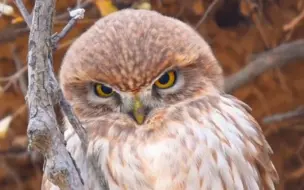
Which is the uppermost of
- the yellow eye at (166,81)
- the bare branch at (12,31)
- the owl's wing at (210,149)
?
the bare branch at (12,31)

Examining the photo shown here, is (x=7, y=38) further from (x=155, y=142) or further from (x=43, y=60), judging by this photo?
(x=43, y=60)

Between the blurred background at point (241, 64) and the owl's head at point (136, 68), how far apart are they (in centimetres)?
80

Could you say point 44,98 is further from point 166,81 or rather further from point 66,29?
point 166,81

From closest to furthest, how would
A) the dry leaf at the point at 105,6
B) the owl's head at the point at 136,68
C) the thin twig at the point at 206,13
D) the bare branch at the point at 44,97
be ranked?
the bare branch at the point at 44,97, the owl's head at the point at 136,68, the dry leaf at the point at 105,6, the thin twig at the point at 206,13

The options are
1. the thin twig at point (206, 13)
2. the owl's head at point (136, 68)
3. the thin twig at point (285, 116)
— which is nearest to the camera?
the owl's head at point (136, 68)

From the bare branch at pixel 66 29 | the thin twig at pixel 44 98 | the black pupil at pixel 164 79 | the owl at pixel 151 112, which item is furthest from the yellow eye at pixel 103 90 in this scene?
the thin twig at pixel 44 98

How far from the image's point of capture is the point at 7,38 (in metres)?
3.02

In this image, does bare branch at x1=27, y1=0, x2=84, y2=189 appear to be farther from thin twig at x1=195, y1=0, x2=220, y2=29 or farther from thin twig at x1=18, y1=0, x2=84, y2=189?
thin twig at x1=195, y1=0, x2=220, y2=29

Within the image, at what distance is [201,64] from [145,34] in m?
0.16

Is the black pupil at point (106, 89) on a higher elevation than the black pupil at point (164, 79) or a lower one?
higher

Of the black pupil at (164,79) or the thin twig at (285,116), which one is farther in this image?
the thin twig at (285,116)

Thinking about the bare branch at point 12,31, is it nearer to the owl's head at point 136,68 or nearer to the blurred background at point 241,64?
the blurred background at point 241,64

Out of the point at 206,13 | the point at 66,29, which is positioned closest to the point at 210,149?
the point at 66,29

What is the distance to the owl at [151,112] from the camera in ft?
6.42
